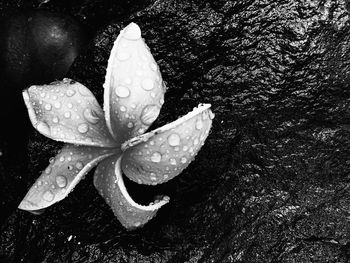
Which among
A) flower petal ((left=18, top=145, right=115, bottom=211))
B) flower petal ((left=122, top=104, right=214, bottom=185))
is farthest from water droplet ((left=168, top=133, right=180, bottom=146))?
flower petal ((left=18, top=145, right=115, bottom=211))

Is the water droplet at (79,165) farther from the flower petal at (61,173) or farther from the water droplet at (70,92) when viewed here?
the water droplet at (70,92)

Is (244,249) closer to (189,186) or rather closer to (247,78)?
(189,186)

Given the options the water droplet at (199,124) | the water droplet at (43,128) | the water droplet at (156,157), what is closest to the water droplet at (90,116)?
the water droplet at (43,128)

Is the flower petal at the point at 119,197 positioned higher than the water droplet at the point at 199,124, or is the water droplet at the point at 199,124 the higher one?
the water droplet at the point at 199,124

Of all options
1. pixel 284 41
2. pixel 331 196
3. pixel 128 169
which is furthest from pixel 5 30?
pixel 331 196

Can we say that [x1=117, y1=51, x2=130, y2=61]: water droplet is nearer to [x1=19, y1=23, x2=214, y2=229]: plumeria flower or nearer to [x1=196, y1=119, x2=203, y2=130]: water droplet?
[x1=19, y1=23, x2=214, y2=229]: plumeria flower
